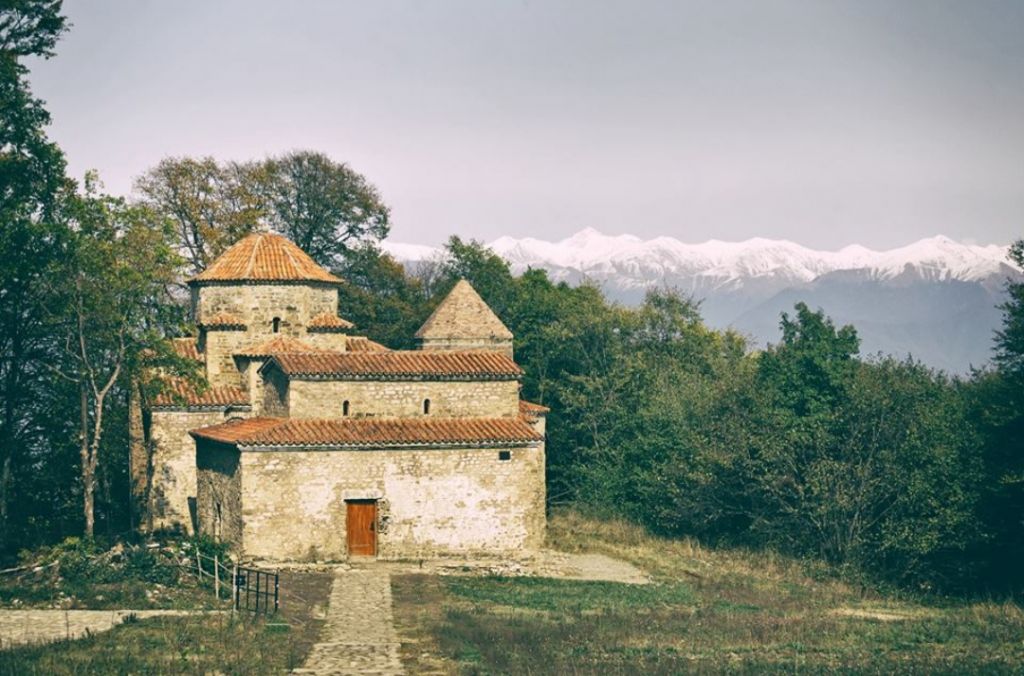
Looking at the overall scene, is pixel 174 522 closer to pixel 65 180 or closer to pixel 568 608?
pixel 65 180

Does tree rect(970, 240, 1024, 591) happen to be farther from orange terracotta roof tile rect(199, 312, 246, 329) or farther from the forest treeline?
orange terracotta roof tile rect(199, 312, 246, 329)

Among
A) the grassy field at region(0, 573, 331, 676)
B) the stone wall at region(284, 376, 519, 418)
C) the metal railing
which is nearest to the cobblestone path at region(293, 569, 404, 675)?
the grassy field at region(0, 573, 331, 676)

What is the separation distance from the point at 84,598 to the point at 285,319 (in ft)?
43.0

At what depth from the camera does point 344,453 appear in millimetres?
27750

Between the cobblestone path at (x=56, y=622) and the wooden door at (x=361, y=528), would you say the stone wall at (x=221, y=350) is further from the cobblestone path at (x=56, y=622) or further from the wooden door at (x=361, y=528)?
the cobblestone path at (x=56, y=622)

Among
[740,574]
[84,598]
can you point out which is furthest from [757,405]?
[84,598]

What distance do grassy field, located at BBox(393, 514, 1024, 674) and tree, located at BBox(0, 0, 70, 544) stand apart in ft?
40.1

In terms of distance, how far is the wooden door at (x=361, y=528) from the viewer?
27812 millimetres

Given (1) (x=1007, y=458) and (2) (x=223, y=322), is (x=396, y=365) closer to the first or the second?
(2) (x=223, y=322)

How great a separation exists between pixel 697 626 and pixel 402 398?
1131cm

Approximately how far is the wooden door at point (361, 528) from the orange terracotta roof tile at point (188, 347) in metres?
8.37

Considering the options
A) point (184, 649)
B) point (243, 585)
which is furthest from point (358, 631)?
point (243, 585)

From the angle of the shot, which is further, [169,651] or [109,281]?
[109,281]

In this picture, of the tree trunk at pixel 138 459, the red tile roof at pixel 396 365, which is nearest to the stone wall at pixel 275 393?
the red tile roof at pixel 396 365
